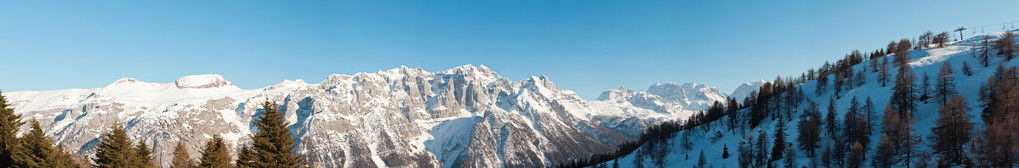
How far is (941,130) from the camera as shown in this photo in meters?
84.8

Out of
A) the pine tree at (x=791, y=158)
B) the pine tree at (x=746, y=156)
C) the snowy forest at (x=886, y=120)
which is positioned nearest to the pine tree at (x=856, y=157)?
the snowy forest at (x=886, y=120)

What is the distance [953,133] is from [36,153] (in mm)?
133268

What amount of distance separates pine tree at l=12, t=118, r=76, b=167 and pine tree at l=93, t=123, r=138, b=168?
2.67 metres

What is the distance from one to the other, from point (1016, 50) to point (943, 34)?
77744mm

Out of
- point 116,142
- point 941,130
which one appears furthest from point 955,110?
point 116,142

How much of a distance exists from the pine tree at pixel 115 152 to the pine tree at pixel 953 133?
123346 mm

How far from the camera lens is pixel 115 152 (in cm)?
3984

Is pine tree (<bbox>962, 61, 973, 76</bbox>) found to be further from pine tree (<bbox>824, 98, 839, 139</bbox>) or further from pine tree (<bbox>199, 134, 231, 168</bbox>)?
pine tree (<bbox>199, 134, 231, 168</bbox>)

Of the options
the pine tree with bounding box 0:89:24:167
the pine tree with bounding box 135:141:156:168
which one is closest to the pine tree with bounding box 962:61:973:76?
the pine tree with bounding box 135:141:156:168

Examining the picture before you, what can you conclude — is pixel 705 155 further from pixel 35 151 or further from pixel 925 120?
pixel 35 151

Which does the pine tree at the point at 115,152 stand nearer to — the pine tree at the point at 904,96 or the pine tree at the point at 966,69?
the pine tree at the point at 904,96

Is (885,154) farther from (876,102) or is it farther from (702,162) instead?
(702,162)

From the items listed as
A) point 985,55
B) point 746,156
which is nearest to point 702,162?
point 746,156

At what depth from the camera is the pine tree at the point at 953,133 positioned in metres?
80.2
